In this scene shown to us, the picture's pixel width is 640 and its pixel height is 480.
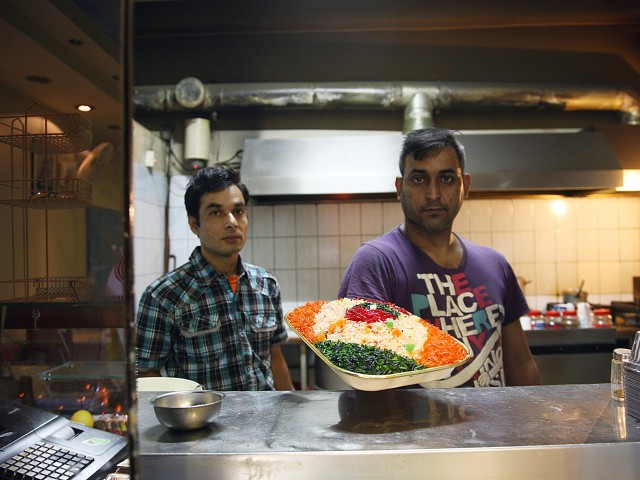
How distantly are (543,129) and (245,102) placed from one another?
2.25 m

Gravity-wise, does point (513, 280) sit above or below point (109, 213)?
below

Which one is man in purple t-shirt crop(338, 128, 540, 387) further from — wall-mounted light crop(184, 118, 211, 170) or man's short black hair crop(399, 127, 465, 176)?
wall-mounted light crop(184, 118, 211, 170)

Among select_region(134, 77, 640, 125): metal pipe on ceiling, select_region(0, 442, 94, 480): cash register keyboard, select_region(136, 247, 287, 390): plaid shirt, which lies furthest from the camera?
select_region(134, 77, 640, 125): metal pipe on ceiling

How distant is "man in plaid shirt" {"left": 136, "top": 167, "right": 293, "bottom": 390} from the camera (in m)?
1.66

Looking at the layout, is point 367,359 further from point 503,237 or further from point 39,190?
point 503,237

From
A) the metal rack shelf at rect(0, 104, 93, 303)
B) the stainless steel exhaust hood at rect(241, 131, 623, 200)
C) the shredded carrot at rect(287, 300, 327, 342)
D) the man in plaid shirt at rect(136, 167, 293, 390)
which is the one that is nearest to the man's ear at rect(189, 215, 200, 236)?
the man in plaid shirt at rect(136, 167, 293, 390)

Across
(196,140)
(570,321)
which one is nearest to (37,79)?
(196,140)

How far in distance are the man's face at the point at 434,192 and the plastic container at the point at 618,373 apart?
0.60 metres

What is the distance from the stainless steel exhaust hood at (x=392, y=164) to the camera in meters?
3.12

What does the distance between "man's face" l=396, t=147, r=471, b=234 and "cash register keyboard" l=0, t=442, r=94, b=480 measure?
1.02 m

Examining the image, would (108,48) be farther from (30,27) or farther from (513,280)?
(513,280)

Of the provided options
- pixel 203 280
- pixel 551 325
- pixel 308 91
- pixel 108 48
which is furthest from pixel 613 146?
pixel 108 48

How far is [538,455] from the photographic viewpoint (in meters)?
0.72

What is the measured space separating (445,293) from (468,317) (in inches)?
3.5
